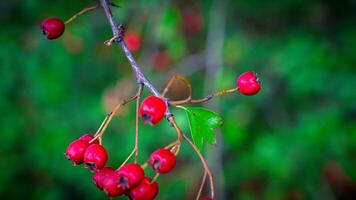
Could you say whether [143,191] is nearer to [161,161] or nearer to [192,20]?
[161,161]

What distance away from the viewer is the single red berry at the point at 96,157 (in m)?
1.37

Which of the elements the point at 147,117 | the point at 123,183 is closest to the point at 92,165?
the point at 123,183

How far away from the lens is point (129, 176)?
50.3 inches

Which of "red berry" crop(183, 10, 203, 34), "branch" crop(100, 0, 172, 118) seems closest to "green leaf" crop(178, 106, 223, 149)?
"branch" crop(100, 0, 172, 118)

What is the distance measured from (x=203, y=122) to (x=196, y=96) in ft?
12.8

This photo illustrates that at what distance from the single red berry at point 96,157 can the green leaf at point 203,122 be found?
35 centimetres

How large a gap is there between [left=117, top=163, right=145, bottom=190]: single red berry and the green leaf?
325 mm

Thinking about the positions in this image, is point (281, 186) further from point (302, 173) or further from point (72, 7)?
point (72, 7)

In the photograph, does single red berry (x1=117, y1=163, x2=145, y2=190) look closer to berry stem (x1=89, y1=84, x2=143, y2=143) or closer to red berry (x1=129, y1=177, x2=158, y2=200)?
red berry (x1=129, y1=177, x2=158, y2=200)

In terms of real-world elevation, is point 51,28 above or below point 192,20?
above

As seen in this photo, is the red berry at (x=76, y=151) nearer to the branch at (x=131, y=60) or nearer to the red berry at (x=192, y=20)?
the branch at (x=131, y=60)

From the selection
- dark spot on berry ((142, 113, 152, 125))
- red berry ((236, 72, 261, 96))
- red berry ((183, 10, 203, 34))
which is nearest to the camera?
dark spot on berry ((142, 113, 152, 125))

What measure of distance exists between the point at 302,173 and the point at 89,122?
94.4 inches

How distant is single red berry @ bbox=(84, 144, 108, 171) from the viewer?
1.37 m
